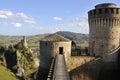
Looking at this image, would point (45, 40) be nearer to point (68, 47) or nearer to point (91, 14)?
point (68, 47)

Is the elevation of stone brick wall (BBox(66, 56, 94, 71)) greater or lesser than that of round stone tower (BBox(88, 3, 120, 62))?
lesser

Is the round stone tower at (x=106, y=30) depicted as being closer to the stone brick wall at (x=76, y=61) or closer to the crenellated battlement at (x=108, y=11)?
the crenellated battlement at (x=108, y=11)

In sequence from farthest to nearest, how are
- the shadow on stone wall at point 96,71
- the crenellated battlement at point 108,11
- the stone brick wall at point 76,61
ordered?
the crenellated battlement at point 108,11 → the shadow on stone wall at point 96,71 → the stone brick wall at point 76,61

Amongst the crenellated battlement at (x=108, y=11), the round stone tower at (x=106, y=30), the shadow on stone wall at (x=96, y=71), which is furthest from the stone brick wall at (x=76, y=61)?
the crenellated battlement at (x=108, y=11)

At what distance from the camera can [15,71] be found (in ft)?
224

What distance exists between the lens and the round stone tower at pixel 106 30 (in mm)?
27109

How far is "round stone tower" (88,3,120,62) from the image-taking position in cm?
2711

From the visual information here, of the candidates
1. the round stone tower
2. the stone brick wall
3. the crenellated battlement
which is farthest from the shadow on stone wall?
the crenellated battlement

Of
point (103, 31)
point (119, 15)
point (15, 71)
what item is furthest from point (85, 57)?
point (15, 71)

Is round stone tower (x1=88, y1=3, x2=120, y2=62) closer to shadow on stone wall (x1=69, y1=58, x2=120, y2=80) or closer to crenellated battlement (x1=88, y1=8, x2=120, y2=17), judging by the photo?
crenellated battlement (x1=88, y1=8, x2=120, y2=17)

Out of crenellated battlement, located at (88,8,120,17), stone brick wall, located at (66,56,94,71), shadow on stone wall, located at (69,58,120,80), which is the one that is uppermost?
crenellated battlement, located at (88,8,120,17)

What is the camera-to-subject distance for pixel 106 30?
89.4 ft

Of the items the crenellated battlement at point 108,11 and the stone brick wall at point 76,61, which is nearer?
the stone brick wall at point 76,61

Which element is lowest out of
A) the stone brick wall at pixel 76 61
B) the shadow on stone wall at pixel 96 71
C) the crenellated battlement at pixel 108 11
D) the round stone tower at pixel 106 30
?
the shadow on stone wall at pixel 96 71
